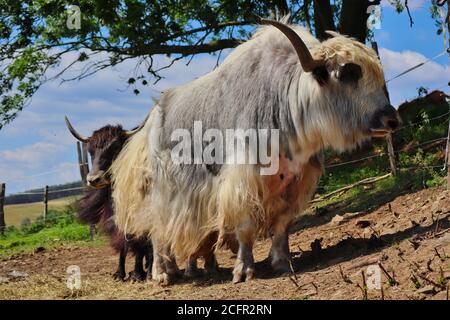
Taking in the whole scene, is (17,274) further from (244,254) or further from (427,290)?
(427,290)

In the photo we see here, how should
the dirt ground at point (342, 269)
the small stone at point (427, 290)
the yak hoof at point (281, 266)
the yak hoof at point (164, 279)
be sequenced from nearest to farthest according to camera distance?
the small stone at point (427, 290), the dirt ground at point (342, 269), the yak hoof at point (281, 266), the yak hoof at point (164, 279)

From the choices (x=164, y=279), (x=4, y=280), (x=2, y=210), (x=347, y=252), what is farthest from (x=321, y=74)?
(x=2, y=210)

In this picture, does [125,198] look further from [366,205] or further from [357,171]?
[357,171]

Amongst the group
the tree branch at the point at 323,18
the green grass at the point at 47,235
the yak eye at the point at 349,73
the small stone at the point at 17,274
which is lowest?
the small stone at the point at 17,274

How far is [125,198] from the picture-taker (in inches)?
301

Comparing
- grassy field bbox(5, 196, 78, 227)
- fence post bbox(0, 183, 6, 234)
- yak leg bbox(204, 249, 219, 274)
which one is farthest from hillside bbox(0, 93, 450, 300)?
grassy field bbox(5, 196, 78, 227)

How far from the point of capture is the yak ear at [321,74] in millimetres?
5984

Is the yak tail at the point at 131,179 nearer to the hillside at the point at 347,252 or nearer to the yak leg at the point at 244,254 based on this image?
the hillside at the point at 347,252

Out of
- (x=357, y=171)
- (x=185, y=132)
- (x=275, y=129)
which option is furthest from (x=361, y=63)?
(x=357, y=171)

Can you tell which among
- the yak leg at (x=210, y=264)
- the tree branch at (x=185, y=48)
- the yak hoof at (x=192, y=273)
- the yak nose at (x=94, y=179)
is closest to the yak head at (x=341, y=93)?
the yak leg at (x=210, y=264)

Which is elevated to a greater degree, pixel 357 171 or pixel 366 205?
pixel 357 171

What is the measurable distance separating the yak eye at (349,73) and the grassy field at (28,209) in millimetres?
12734

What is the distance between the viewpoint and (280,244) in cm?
664
